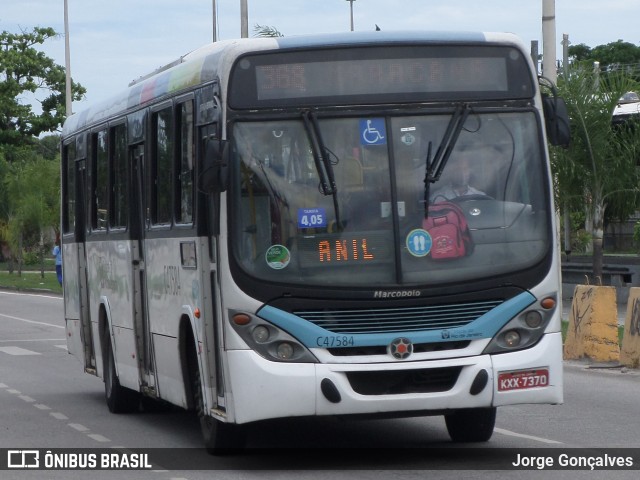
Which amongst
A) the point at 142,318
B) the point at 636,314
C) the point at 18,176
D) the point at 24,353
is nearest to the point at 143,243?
the point at 142,318

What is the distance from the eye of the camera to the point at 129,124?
13.3m

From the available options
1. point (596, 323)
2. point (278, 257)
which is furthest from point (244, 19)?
point (278, 257)

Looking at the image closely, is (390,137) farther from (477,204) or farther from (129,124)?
(129,124)

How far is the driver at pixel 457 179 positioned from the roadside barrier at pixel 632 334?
24.9ft

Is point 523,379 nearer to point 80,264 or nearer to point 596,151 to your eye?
point 80,264

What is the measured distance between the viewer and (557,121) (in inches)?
410

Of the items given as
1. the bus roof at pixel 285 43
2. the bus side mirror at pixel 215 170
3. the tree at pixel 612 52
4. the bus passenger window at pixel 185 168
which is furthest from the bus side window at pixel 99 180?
the tree at pixel 612 52

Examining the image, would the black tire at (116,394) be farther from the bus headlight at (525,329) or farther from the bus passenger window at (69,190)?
the bus headlight at (525,329)

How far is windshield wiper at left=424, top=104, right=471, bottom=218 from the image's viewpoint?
32.4 ft

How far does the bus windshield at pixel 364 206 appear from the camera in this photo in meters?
9.80

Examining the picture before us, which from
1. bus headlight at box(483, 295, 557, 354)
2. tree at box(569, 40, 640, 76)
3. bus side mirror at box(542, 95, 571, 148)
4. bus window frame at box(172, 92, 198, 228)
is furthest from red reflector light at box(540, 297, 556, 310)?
tree at box(569, 40, 640, 76)

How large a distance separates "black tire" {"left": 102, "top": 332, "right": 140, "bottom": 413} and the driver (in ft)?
18.1

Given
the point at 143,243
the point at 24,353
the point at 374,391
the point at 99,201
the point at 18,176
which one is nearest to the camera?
the point at 374,391

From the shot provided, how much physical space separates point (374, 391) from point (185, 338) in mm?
2171
